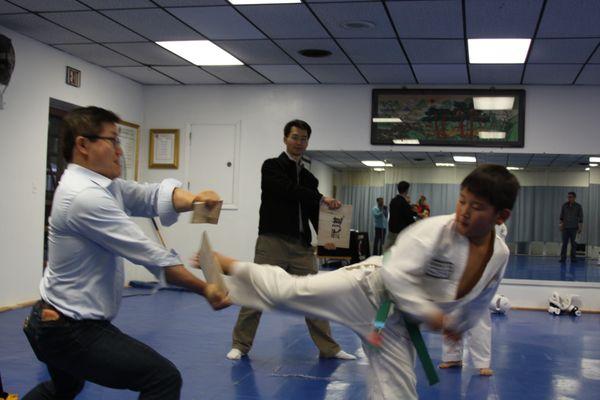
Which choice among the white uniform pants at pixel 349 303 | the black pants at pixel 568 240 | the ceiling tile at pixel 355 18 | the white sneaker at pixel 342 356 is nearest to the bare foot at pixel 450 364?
the white sneaker at pixel 342 356

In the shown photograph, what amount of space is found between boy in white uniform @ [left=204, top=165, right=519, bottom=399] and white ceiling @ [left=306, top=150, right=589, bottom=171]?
6.23 m

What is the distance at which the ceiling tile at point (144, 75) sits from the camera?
820cm

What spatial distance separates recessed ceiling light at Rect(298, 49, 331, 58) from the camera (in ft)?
23.0

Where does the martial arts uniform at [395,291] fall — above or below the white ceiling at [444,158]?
below

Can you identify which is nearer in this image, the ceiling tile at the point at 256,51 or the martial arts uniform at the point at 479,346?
the martial arts uniform at the point at 479,346

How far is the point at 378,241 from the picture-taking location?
427 inches

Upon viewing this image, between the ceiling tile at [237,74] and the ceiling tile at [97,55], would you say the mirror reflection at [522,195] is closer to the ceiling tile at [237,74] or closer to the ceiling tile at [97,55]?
the ceiling tile at [237,74]

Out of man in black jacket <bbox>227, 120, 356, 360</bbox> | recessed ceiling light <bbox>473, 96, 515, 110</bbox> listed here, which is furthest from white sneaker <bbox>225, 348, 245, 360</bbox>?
recessed ceiling light <bbox>473, 96, 515, 110</bbox>

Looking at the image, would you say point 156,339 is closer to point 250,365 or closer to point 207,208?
point 250,365

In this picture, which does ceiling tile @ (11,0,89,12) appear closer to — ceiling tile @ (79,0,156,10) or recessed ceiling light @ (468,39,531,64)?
ceiling tile @ (79,0,156,10)

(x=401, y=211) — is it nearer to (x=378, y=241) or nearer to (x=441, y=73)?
(x=441, y=73)

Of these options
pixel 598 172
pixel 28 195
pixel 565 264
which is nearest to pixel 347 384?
pixel 28 195

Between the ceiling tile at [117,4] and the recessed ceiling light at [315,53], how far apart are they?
196 centimetres

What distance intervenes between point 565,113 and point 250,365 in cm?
575
